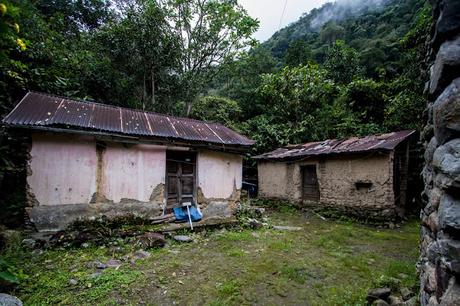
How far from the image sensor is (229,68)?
16.3 meters

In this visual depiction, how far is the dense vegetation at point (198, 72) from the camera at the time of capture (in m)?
8.50

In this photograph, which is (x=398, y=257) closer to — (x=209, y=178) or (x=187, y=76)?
(x=209, y=178)

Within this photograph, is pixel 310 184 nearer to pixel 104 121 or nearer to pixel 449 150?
pixel 104 121

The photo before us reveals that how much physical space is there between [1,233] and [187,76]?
11335 millimetres

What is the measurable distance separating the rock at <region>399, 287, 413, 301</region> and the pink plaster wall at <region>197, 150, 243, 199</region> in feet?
17.7

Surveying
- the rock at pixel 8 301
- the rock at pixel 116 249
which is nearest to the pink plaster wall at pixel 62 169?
the rock at pixel 116 249

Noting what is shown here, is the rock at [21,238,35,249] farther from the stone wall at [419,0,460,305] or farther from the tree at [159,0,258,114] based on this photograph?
the tree at [159,0,258,114]

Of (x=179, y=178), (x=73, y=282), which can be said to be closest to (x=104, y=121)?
(x=179, y=178)

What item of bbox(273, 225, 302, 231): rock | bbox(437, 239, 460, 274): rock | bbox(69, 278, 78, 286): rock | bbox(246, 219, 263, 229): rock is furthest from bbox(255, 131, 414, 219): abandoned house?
bbox(69, 278, 78, 286): rock

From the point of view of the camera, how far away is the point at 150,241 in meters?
5.41

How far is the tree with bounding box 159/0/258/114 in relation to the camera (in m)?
14.4

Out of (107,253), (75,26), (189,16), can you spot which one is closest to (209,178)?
(107,253)

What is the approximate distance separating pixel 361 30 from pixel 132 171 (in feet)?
111

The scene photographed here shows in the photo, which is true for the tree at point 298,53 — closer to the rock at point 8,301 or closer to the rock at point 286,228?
the rock at point 286,228
